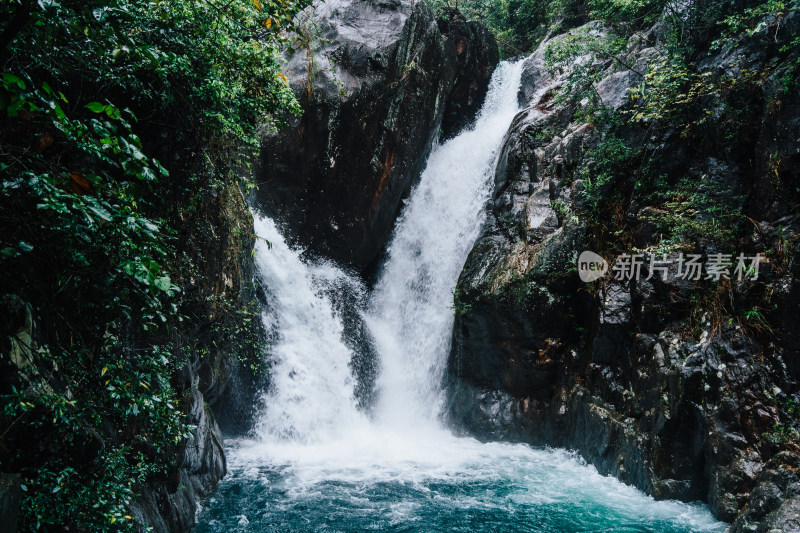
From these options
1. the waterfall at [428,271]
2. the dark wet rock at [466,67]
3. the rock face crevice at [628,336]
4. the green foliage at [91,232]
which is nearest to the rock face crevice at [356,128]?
the waterfall at [428,271]

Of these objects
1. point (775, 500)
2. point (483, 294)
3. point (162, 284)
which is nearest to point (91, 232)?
point (162, 284)

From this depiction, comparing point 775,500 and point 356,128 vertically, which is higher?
point 356,128

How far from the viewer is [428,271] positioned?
45.0 feet

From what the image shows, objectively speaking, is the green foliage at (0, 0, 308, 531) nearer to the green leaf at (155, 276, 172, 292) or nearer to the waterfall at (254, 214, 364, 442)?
the green leaf at (155, 276, 172, 292)

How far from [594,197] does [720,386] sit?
442cm

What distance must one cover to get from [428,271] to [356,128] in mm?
4681

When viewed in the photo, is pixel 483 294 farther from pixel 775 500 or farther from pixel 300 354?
pixel 775 500

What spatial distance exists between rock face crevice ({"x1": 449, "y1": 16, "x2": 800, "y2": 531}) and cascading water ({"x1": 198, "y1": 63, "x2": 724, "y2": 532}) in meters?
0.71

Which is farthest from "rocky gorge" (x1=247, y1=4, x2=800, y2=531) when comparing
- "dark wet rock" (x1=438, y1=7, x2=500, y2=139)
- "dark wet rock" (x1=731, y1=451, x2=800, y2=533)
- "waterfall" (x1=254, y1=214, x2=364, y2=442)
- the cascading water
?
"dark wet rock" (x1=438, y1=7, x2=500, y2=139)

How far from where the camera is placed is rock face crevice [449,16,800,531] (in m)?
6.26

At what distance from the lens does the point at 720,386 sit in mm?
6566

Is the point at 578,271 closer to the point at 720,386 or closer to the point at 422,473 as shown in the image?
the point at 720,386

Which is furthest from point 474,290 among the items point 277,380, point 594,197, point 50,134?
point 50,134

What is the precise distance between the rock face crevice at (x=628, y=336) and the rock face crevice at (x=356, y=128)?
11.4 ft
